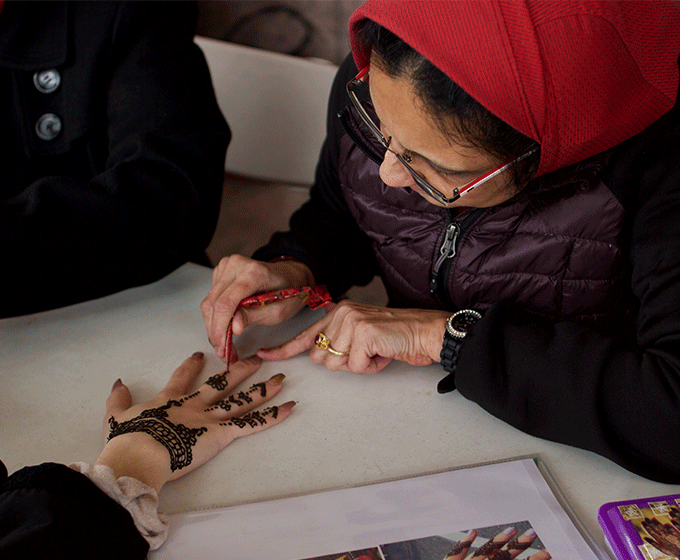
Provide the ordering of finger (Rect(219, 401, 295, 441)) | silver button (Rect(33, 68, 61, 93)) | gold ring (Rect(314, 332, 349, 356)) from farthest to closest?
1. silver button (Rect(33, 68, 61, 93))
2. gold ring (Rect(314, 332, 349, 356))
3. finger (Rect(219, 401, 295, 441))

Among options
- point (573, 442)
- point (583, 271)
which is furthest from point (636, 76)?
point (573, 442)

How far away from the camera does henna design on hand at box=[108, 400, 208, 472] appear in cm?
71

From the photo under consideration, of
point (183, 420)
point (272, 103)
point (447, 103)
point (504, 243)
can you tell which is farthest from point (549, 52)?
point (272, 103)

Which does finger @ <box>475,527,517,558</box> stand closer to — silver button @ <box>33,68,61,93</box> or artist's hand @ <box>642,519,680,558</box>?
artist's hand @ <box>642,519,680,558</box>

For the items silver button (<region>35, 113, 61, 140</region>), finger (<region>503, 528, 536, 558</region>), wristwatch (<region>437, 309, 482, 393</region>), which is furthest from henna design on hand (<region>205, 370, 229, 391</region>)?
silver button (<region>35, 113, 61, 140</region>)

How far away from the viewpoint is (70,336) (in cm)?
95

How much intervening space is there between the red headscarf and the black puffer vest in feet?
0.48

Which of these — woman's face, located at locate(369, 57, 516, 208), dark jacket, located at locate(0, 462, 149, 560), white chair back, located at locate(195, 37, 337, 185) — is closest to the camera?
dark jacket, located at locate(0, 462, 149, 560)

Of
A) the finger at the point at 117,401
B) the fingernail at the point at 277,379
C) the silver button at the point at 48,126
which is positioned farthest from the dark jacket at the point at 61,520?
the silver button at the point at 48,126

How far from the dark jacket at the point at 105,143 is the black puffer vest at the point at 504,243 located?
12.6 inches

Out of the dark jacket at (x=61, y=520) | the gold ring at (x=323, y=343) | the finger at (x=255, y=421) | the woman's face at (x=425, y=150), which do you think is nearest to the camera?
the dark jacket at (x=61, y=520)

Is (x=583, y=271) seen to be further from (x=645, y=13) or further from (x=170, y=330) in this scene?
(x=170, y=330)

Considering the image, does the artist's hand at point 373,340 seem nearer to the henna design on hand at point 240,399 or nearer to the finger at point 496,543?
the henna design on hand at point 240,399

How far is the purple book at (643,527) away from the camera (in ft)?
1.96
